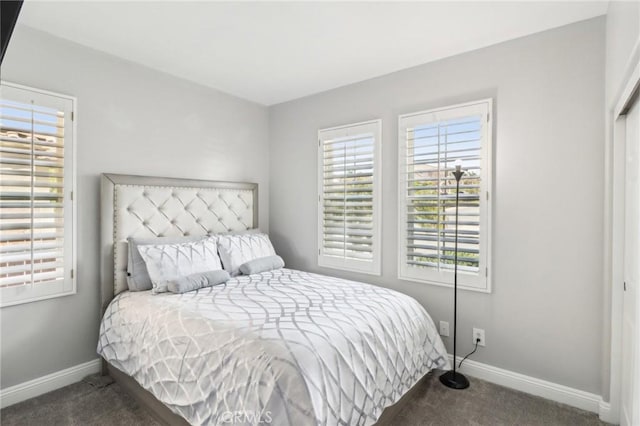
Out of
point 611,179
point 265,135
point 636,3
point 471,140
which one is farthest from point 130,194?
point 611,179

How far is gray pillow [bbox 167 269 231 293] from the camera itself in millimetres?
2461

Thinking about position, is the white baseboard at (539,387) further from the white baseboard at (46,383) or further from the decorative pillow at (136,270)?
the white baseboard at (46,383)

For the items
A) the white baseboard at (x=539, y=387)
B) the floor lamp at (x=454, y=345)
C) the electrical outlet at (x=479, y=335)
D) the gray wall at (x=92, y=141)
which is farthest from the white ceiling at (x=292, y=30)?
the white baseboard at (x=539, y=387)

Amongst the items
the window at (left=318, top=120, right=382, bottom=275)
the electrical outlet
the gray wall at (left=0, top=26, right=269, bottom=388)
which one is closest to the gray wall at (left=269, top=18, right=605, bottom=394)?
the electrical outlet

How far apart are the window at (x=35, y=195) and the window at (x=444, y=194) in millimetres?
2709

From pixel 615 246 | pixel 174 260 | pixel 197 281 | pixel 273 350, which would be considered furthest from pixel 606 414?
→ pixel 174 260

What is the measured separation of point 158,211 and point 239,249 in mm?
793

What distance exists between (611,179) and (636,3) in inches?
44.2

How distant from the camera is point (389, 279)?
10.4 ft

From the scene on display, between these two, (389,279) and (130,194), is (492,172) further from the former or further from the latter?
(130,194)

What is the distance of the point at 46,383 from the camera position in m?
2.43

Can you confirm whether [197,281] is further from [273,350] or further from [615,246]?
[615,246]

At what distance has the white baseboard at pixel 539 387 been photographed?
221 centimetres

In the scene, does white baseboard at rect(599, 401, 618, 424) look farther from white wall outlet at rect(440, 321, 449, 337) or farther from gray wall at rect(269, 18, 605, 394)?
white wall outlet at rect(440, 321, 449, 337)
